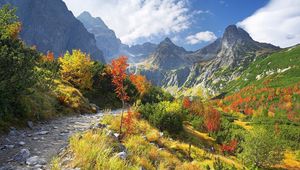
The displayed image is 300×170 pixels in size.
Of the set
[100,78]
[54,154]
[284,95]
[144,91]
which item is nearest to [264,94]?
[284,95]

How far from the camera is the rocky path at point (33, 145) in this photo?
9672mm

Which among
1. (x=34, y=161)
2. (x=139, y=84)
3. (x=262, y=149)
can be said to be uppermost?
(x=139, y=84)

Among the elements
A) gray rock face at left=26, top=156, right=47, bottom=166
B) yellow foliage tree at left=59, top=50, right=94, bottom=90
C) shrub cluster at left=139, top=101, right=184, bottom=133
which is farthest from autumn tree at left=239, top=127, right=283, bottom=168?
gray rock face at left=26, top=156, right=47, bottom=166

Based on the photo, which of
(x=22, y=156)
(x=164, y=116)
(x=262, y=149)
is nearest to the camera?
(x=22, y=156)

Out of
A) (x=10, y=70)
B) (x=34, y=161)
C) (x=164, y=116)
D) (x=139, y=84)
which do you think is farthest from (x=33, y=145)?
(x=139, y=84)

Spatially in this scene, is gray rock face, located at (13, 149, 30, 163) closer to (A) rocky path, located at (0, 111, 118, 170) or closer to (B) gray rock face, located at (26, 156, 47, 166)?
(A) rocky path, located at (0, 111, 118, 170)

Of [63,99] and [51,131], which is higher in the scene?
[63,99]

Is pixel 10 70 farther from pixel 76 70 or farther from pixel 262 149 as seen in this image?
pixel 76 70

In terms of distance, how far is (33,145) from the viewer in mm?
11938

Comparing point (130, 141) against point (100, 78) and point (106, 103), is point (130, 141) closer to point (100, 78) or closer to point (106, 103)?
point (106, 103)

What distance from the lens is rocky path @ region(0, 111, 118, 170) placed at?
9.67 m

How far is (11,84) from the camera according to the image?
42.2ft

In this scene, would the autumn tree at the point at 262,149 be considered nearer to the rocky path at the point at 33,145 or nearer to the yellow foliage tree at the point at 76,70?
the yellow foliage tree at the point at 76,70

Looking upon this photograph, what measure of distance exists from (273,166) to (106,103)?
2547cm
